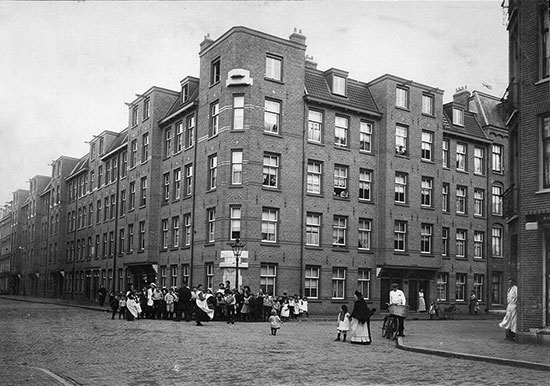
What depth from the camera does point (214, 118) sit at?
3750 cm

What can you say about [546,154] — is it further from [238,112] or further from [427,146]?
[427,146]

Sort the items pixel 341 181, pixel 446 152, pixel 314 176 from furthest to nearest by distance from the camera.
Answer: pixel 446 152
pixel 341 181
pixel 314 176

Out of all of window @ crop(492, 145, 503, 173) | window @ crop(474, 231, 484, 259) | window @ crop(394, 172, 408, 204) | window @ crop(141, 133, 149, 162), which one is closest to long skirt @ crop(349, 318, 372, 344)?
window @ crop(394, 172, 408, 204)

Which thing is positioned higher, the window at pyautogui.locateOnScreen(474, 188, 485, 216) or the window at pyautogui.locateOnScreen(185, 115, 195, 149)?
the window at pyautogui.locateOnScreen(185, 115, 195, 149)

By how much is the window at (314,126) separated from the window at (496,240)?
17.0 metres

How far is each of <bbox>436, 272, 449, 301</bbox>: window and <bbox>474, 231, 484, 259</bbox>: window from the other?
3686 millimetres

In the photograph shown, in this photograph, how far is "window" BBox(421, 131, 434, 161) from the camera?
42062mm

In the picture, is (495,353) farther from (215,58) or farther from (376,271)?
(215,58)

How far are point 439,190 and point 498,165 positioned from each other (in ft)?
25.6

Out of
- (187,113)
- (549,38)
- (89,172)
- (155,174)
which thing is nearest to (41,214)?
(89,172)

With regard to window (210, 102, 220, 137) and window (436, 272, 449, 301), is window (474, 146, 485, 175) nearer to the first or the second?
window (436, 272, 449, 301)

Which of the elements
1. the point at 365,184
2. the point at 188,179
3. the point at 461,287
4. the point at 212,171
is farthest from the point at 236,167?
the point at 461,287

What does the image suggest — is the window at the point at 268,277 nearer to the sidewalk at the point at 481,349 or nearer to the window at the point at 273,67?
the window at the point at 273,67

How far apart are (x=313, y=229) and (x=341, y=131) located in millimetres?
6528
